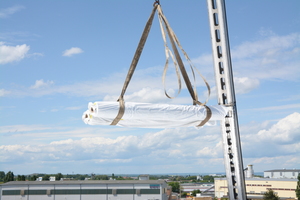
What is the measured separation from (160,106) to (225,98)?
142 centimetres

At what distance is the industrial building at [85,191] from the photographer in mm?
36250

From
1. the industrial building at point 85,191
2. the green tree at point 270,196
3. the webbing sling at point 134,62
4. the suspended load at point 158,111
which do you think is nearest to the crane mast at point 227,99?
the suspended load at point 158,111

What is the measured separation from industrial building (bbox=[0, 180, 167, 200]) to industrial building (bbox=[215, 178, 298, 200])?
54.4 feet

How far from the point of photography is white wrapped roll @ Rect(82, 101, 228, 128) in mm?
4465

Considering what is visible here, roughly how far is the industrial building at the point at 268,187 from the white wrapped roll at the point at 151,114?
4492 cm

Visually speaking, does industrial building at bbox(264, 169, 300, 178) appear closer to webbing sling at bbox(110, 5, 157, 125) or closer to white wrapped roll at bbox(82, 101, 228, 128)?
white wrapped roll at bbox(82, 101, 228, 128)

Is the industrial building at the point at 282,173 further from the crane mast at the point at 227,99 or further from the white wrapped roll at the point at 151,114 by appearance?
the white wrapped roll at the point at 151,114

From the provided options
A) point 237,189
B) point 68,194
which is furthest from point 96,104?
point 68,194

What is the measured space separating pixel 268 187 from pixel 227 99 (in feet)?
153

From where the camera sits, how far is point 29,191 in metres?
37.0

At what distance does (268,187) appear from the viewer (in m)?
48.0

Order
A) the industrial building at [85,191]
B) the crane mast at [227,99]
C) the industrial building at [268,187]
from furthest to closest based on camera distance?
the industrial building at [268,187]
the industrial building at [85,191]
the crane mast at [227,99]

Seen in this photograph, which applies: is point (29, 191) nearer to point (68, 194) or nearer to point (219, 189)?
point (68, 194)

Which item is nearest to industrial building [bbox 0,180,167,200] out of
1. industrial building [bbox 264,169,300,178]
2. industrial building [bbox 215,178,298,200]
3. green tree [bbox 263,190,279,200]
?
green tree [bbox 263,190,279,200]
